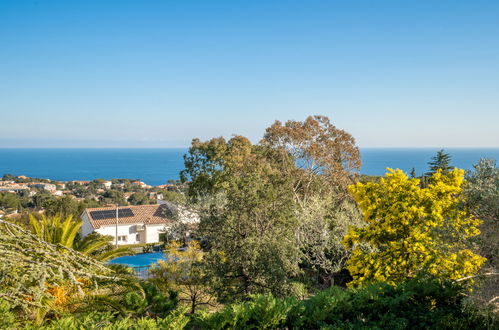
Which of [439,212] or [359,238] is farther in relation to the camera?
[359,238]

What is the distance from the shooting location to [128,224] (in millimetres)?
29859

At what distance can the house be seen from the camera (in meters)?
29.2

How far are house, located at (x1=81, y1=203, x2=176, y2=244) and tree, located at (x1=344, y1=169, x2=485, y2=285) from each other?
22120 millimetres

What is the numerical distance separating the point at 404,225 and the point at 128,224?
25864 mm

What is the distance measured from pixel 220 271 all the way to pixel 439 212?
5.50 m

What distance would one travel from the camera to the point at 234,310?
544cm

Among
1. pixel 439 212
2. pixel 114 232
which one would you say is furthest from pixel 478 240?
pixel 114 232

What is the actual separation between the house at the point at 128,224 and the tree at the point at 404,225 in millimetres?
22120

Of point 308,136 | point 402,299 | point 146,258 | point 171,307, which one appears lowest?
point 146,258

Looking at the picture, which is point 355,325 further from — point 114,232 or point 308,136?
point 114,232

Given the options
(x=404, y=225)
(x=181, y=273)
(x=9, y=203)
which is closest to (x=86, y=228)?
(x=9, y=203)

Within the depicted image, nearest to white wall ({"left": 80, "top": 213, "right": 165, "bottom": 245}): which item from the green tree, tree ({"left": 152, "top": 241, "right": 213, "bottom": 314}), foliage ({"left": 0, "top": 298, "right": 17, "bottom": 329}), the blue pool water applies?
the blue pool water

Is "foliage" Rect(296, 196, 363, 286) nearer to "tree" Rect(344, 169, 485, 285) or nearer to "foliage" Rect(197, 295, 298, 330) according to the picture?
"tree" Rect(344, 169, 485, 285)

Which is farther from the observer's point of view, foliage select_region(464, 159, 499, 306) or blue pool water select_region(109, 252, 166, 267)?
blue pool water select_region(109, 252, 166, 267)
